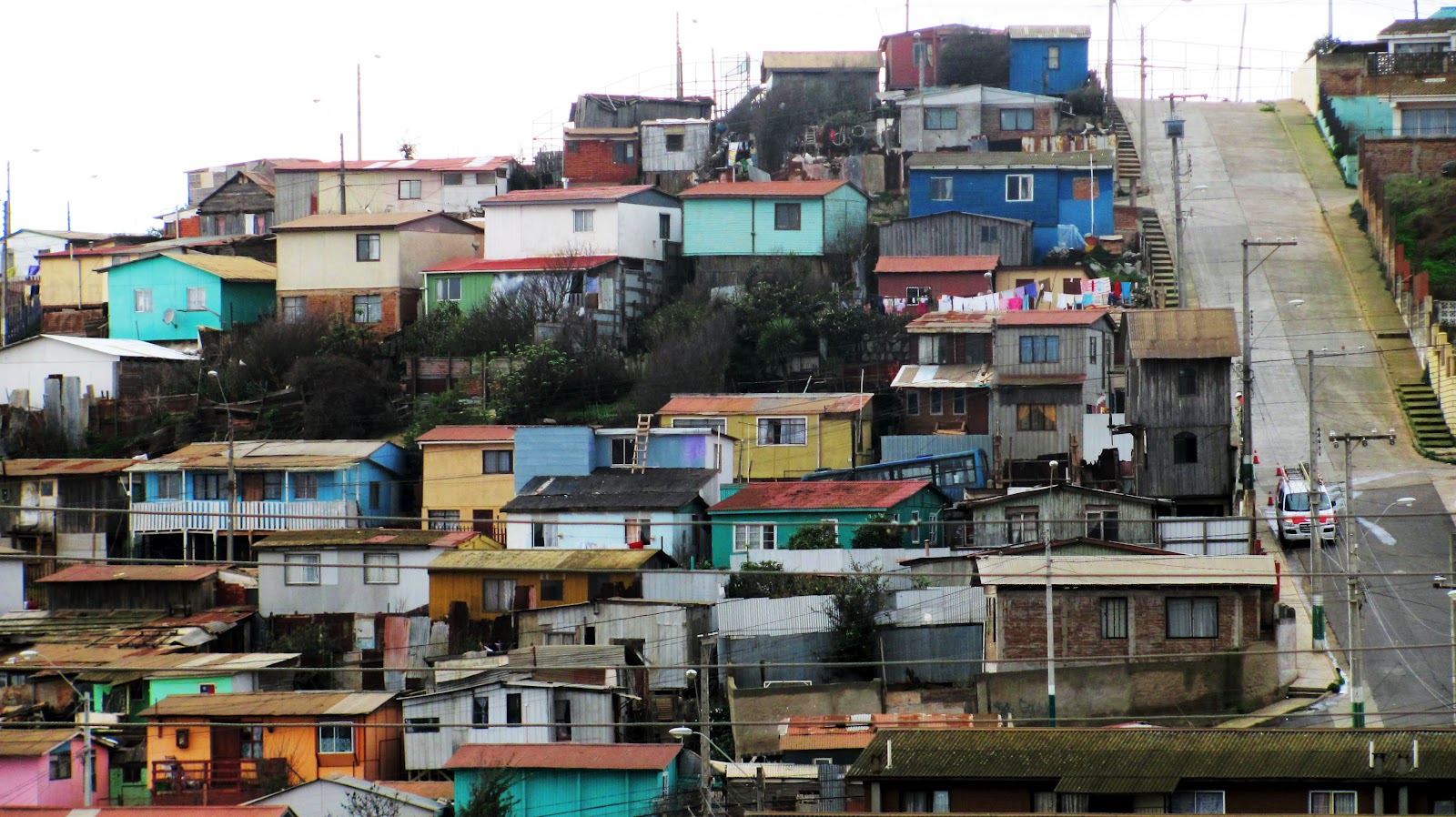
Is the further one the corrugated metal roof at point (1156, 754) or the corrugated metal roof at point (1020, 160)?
the corrugated metal roof at point (1020, 160)

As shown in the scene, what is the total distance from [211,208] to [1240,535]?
142 ft

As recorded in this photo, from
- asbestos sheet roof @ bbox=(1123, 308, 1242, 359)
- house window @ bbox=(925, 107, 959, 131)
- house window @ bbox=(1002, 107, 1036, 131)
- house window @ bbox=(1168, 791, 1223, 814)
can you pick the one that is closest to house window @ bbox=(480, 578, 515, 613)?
asbestos sheet roof @ bbox=(1123, 308, 1242, 359)

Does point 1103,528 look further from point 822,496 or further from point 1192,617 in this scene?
point 822,496

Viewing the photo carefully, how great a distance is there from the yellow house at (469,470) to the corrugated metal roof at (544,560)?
566cm

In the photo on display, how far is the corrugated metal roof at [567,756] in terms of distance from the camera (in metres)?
29.4

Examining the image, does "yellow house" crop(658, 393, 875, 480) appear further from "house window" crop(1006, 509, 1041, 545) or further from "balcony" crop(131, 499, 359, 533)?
"balcony" crop(131, 499, 359, 533)

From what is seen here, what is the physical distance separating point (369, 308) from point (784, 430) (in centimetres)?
1639

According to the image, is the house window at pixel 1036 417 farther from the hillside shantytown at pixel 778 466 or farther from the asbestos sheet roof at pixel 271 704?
the asbestos sheet roof at pixel 271 704

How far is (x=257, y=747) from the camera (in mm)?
32844

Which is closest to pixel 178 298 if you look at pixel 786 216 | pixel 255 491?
pixel 255 491

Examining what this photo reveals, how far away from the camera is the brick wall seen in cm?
6269

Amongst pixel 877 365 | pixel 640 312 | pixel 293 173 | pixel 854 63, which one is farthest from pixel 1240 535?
pixel 293 173

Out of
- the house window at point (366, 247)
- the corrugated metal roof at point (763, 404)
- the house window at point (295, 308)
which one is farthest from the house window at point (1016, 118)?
the house window at point (295, 308)

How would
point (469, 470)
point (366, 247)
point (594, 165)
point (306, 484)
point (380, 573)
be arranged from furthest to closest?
point (594, 165)
point (366, 247)
point (469, 470)
point (306, 484)
point (380, 573)
